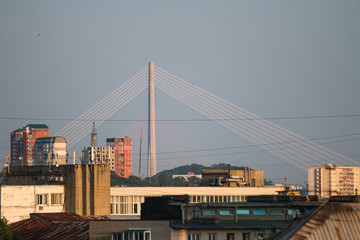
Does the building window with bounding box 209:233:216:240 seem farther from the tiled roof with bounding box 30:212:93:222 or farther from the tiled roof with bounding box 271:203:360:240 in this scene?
the tiled roof with bounding box 271:203:360:240

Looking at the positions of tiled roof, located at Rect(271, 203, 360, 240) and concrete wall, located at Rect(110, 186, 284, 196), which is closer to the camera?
tiled roof, located at Rect(271, 203, 360, 240)

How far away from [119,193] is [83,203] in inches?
537

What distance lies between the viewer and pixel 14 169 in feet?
331

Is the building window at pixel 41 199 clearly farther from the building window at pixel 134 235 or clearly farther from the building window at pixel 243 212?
the building window at pixel 134 235

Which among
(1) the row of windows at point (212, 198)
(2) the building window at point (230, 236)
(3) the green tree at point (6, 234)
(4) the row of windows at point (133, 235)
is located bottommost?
(1) the row of windows at point (212, 198)

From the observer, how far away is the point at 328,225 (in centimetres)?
2503

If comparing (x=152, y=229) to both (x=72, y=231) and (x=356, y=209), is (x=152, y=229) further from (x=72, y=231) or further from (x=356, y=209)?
(x=356, y=209)

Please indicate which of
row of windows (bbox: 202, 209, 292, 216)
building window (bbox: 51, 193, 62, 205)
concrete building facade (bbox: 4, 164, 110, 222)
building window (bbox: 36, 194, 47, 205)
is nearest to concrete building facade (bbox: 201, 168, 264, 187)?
concrete building facade (bbox: 4, 164, 110, 222)

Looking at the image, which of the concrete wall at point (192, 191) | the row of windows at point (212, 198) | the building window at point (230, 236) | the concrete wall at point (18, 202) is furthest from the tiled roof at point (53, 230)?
the row of windows at point (212, 198)

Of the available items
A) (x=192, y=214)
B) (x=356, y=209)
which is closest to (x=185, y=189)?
(x=192, y=214)

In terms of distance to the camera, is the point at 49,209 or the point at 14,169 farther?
the point at 14,169

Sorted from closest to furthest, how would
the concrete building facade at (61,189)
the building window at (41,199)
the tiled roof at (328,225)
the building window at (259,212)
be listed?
the tiled roof at (328,225) → the building window at (259,212) → the concrete building facade at (61,189) → the building window at (41,199)

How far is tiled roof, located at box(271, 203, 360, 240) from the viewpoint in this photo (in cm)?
2442

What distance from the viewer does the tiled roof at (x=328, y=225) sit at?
24.4m
